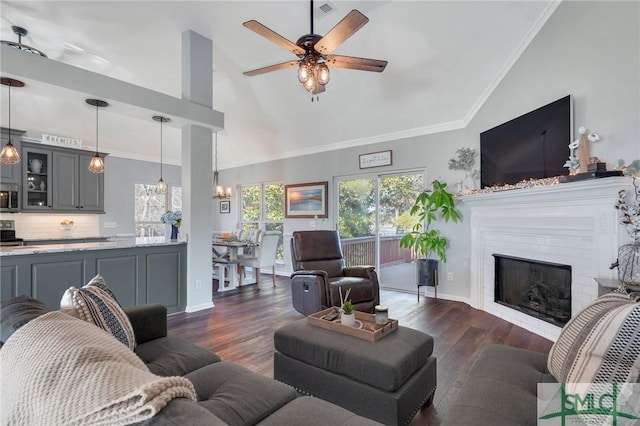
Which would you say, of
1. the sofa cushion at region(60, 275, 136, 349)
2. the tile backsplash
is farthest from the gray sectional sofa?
the tile backsplash

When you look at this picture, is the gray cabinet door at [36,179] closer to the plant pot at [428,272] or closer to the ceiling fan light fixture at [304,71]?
the ceiling fan light fixture at [304,71]

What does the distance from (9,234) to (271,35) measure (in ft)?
19.0

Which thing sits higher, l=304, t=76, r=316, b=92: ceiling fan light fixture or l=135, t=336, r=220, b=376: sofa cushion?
l=304, t=76, r=316, b=92: ceiling fan light fixture

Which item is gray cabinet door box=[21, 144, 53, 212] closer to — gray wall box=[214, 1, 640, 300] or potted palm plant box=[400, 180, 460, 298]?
potted palm plant box=[400, 180, 460, 298]

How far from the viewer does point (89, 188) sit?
6.05m

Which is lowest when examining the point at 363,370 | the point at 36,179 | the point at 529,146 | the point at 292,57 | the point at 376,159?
the point at 363,370

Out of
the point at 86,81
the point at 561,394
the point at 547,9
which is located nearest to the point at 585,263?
the point at 561,394

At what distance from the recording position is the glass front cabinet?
5344mm

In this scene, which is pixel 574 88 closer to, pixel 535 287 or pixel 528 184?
pixel 528 184

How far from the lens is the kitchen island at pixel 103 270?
2.87 m

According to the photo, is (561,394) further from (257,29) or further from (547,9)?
(547,9)

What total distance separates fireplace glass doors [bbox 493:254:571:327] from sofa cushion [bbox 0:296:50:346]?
13.1 feet

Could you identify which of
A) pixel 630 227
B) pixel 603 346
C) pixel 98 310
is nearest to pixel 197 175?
pixel 98 310

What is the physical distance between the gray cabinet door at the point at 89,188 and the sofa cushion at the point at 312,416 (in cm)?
649
